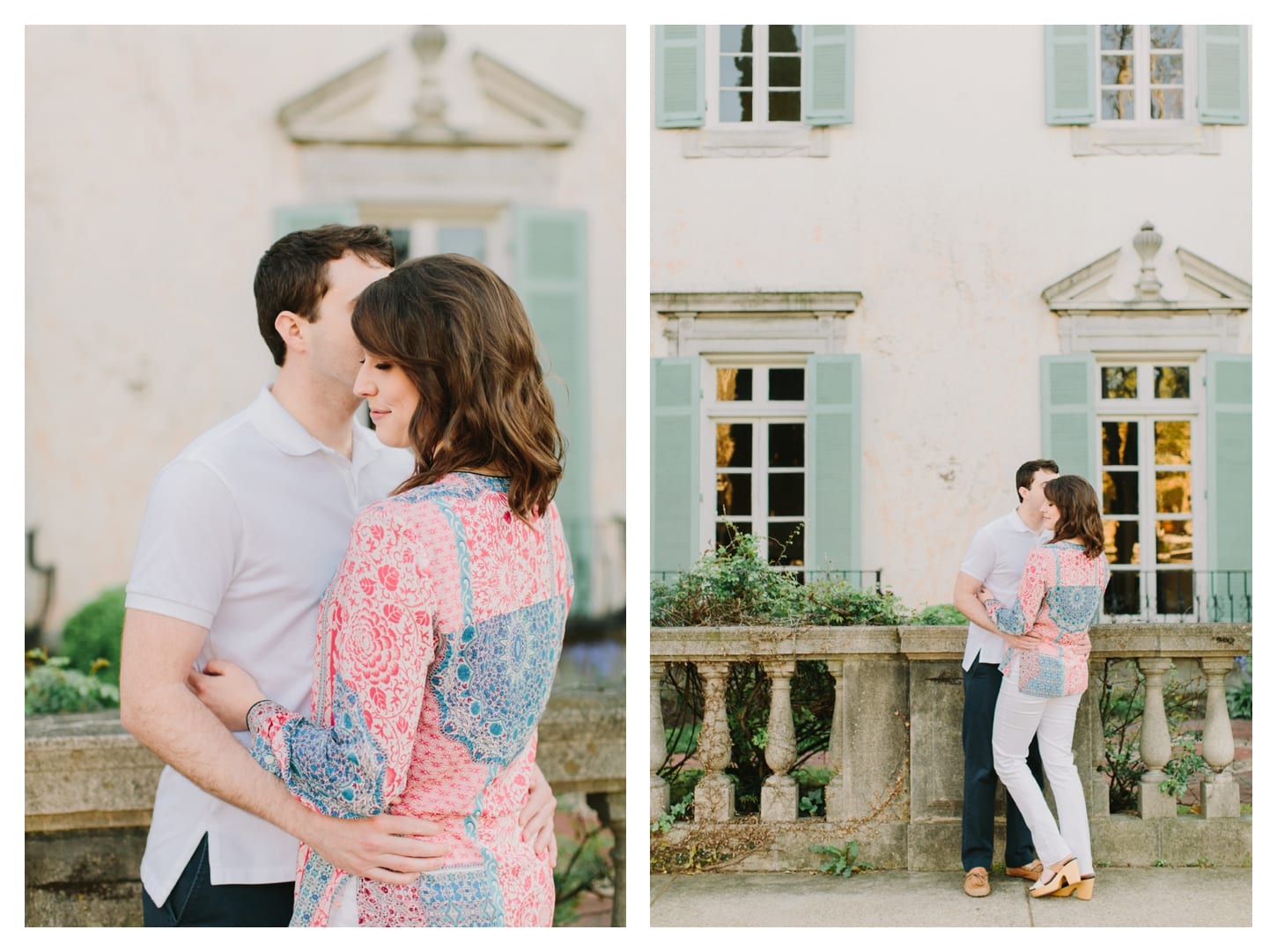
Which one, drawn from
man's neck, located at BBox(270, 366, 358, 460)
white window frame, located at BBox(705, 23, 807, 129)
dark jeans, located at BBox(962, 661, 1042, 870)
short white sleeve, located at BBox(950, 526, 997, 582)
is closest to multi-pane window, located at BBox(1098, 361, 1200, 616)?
short white sleeve, located at BBox(950, 526, 997, 582)

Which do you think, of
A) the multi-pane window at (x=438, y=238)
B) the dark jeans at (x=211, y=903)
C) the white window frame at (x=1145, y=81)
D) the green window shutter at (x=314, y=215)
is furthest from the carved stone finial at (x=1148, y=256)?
the dark jeans at (x=211, y=903)

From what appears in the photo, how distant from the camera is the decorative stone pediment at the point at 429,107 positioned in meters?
3.58

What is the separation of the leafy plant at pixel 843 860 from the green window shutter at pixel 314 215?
93.7 inches

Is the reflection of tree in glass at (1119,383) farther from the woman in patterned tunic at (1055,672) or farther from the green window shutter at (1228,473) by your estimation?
the woman in patterned tunic at (1055,672)

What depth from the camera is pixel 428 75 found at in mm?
3578

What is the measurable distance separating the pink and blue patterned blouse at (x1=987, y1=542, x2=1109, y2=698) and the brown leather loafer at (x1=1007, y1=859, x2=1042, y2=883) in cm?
49

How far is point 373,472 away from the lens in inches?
90.4

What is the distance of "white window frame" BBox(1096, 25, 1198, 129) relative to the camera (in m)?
3.19

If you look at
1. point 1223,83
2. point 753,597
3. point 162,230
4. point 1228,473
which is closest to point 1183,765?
point 1228,473

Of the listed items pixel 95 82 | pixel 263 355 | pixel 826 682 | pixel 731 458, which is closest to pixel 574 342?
pixel 731 458

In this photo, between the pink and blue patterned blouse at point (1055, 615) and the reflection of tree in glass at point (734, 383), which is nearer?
the pink and blue patterned blouse at point (1055, 615)

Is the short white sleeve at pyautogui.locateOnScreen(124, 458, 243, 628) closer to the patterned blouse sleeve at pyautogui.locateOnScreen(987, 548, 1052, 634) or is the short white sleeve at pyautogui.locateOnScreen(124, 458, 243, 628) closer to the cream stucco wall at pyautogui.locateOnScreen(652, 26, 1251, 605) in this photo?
the cream stucco wall at pyautogui.locateOnScreen(652, 26, 1251, 605)

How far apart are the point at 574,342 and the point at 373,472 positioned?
4.69 ft

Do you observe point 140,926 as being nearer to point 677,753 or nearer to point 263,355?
point 677,753
